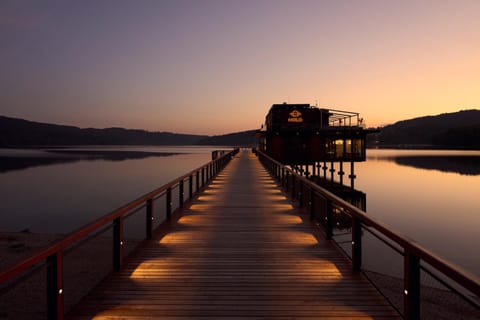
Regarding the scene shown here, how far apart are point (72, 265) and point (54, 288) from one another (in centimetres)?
1050

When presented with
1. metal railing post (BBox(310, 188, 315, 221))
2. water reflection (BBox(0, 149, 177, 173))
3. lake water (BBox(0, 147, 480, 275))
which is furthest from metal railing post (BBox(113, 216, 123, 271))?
water reflection (BBox(0, 149, 177, 173))

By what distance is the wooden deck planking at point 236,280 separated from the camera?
3.75 metres

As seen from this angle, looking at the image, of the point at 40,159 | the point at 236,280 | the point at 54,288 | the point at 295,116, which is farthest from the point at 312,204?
the point at 40,159

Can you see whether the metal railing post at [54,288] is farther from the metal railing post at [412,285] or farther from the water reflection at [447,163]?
the water reflection at [447,163]

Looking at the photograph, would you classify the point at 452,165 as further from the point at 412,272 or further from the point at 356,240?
the point at 412,272

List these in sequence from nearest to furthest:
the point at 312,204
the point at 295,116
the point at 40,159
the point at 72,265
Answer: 1. the point at 312,204
2. the point at 72,265
3. the point at 295,116
4. the point at 40,159

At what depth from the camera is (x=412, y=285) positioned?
316 cm

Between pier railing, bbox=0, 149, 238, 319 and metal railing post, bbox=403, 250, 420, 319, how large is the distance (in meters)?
3.08

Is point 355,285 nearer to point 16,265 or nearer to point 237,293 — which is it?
point 237,293

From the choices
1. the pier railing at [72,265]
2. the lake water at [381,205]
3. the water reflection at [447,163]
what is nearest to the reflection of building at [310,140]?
the lake water at [381,205]

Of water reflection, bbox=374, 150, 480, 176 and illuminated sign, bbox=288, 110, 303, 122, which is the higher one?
illuminated sign, bbox=288, 110, 303, 122

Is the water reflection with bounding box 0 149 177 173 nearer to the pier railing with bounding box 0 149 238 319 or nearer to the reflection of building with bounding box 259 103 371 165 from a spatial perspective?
the reflection of building with bounding box 259 103 371 165

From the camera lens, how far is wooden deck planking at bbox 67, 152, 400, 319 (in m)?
3.75

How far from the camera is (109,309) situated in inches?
148
